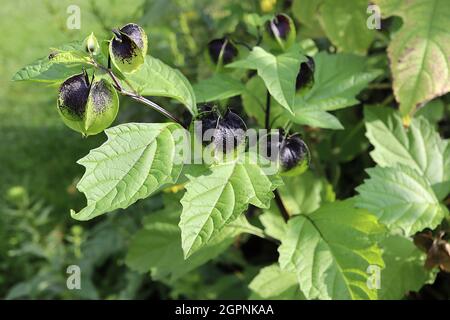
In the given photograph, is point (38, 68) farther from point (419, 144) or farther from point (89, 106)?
point (419, 144)

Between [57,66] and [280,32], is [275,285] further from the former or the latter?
[57,66]

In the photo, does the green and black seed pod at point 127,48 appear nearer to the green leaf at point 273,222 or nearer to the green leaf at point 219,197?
the green leaf at point 219,197

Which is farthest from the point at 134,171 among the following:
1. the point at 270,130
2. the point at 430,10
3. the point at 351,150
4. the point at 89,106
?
the point at 351,150

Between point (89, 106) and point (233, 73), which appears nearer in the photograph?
point (89, 106)

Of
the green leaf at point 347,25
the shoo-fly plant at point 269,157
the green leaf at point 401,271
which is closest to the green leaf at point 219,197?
the shoo-fly plant at point 269,157

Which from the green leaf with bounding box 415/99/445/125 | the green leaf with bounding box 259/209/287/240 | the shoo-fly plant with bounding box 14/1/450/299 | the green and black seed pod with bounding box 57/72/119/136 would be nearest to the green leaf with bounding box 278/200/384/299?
the shoo-fly plant with bounding box 14/1/450/299

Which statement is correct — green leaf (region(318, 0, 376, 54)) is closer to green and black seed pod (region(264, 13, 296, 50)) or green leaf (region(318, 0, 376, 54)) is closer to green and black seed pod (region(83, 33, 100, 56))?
green and black seed pod (region(264, 13, 296, 50))

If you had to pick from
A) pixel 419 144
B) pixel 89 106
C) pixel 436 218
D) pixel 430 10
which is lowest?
pixel 436 218
